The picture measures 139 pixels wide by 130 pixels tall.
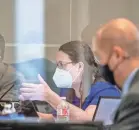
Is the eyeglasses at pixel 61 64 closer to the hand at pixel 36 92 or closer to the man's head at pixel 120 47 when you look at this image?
the hand at pixel 36 92

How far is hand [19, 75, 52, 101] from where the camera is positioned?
2057 millimetres

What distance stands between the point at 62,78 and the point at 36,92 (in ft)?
1.12

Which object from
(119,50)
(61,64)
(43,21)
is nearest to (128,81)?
(119,50)

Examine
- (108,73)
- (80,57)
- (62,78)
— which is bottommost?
(62,78)

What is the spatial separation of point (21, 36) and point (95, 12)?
612mm

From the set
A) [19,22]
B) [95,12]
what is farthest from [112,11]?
[19,22]

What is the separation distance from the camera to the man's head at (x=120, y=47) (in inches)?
40.2

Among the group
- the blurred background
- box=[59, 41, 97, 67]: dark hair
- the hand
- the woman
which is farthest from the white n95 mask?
the blurred background

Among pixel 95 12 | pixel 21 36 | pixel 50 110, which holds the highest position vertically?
pixel 95 12

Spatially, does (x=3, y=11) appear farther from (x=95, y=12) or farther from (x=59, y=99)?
(x=59, y=99)

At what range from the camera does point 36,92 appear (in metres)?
2.09

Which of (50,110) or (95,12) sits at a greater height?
(95,12)

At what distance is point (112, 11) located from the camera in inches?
122

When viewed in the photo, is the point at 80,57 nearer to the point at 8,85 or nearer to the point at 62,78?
the point at 62,78
